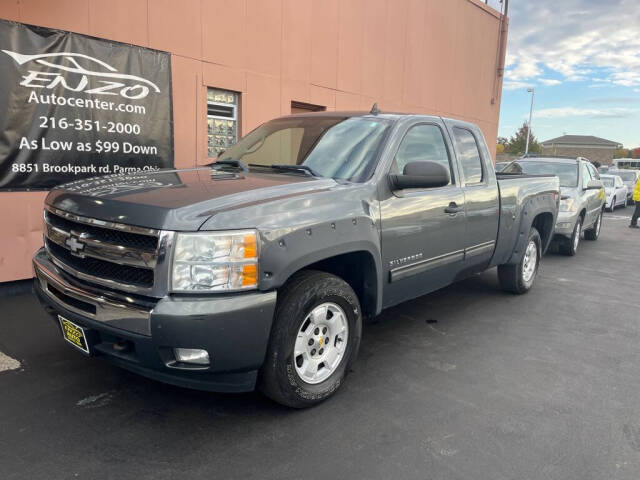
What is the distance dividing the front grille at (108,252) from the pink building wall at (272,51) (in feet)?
10.4

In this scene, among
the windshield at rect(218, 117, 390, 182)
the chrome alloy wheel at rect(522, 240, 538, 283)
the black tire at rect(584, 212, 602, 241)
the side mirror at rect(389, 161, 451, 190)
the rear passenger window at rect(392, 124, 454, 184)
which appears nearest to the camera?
the side mirror at rect(389, 161, 451, 190)

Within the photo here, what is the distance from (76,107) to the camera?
593 cm

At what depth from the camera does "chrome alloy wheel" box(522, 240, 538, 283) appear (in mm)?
5973

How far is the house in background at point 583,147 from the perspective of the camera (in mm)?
89688

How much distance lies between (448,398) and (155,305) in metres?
2.06

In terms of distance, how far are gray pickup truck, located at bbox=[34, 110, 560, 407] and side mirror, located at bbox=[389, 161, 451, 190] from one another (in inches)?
0.4

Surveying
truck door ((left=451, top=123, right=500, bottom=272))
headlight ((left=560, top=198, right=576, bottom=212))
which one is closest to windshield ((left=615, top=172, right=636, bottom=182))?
headlight ((left=560, top=198, right=576, bottom=212))

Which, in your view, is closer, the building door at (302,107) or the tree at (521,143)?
the building door at (302,107)

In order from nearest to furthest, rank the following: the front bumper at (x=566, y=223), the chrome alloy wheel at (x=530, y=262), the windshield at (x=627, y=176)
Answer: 1. the chrome alloy wheel at (x=530, y=262)
2. the front bumper at (x=566, y=223)
3. the windshield at (x=627, y=176)

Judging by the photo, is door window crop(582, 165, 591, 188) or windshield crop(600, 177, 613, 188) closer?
door window crop(582, 165, 591, 188)

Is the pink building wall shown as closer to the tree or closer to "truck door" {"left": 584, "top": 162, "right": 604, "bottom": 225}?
"truck door" {"left": 584, "top": 162, "right": 604, "bottom": 225}

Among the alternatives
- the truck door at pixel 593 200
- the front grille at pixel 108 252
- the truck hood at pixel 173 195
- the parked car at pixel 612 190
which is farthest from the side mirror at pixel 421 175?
the parked car at pixel 612 190

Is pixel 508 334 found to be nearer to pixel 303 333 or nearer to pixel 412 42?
pixel 303 333

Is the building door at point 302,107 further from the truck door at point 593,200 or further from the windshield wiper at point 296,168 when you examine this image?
the windshield wiper at point 296,168
